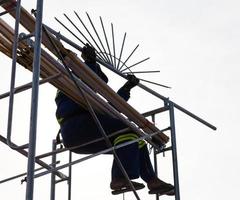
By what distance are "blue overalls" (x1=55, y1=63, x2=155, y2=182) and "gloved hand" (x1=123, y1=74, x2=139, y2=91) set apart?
67 millimetres

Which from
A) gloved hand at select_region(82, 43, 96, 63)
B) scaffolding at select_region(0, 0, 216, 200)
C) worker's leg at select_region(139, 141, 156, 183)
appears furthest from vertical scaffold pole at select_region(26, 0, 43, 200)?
worker's leg at select_region(139, 141, 156, 183)

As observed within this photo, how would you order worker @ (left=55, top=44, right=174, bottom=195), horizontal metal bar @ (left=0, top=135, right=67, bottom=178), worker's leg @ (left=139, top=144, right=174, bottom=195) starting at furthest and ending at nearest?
worker's leg @ (left=139, top=144, right=174, bottom=195) → worker @ (left=55, top=44, right=174, bottom=195) → horizontal metal bar @ (left=0, top=135, right=67, bottom=178)

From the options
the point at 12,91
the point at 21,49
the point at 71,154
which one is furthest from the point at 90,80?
the point at 71,154

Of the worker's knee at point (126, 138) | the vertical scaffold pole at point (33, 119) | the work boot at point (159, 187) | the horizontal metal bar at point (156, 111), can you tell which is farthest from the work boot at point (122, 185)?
the vertical scaffold pole at point (33, 119)

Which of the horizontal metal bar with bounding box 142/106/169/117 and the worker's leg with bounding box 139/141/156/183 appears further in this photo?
the horizontal metal bar with bounding box 142/106/169/117

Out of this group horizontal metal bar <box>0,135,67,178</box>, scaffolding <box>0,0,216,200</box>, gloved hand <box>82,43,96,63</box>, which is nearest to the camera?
scaffolding <box>0,0,216,200</box>

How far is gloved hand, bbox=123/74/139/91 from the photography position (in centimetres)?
852

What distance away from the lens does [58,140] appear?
9.06m

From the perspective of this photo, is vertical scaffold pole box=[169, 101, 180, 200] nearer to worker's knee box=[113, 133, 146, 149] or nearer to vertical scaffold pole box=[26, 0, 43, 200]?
worker's knee box=[113, 133, 146, 149]

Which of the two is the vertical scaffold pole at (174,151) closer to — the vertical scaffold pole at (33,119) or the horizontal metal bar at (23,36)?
the horizontal metal bar at (23,36)

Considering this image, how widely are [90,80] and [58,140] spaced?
1825mm

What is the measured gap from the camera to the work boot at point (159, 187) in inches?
320

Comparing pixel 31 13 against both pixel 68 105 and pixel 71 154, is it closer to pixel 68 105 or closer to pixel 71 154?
pixel 68 105

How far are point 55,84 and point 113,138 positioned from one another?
1.33m
